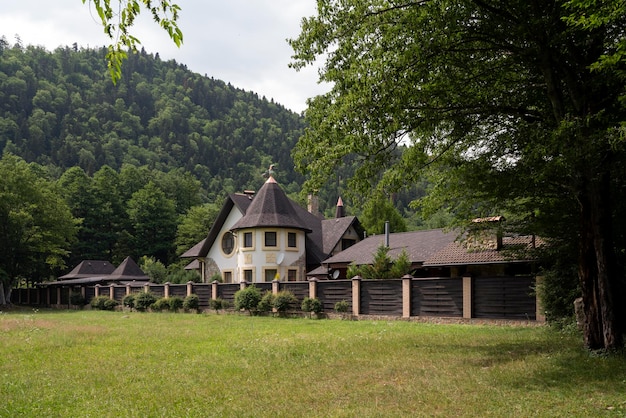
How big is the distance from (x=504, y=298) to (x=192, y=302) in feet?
56.8

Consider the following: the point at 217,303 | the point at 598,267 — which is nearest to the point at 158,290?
the point at 217,303

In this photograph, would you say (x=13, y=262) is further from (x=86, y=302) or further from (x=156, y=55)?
(x=156, y=55)

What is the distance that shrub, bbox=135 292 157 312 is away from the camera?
32969 millimetres

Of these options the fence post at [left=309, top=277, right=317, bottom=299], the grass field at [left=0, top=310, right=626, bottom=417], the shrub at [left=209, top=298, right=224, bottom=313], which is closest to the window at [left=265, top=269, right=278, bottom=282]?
the shrub at [left=209, top=298, right=224, bottom=313]

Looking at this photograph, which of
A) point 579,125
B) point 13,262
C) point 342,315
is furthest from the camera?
point 13,262

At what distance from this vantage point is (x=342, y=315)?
24219 millimetres

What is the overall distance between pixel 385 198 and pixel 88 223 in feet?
207

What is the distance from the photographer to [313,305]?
2497 cm

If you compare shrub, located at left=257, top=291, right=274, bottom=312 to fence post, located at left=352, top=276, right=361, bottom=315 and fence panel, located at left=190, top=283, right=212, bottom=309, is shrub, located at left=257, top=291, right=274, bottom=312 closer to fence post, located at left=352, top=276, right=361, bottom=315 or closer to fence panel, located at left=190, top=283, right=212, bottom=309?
fence post, located at left=352, top=276, right=361, bottom=315

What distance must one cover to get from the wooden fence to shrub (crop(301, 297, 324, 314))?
0.89ft

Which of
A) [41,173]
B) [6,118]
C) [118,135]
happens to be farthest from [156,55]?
[41,173]

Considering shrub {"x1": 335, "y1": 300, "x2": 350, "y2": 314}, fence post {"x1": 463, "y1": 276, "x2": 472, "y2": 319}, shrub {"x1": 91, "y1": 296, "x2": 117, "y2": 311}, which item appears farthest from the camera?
shrub {"x1": 91, "y1": 296, "x2": 117, "y2": 311}

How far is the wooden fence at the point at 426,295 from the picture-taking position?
18.9 meters

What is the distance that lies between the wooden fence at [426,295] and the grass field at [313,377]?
3.13m
